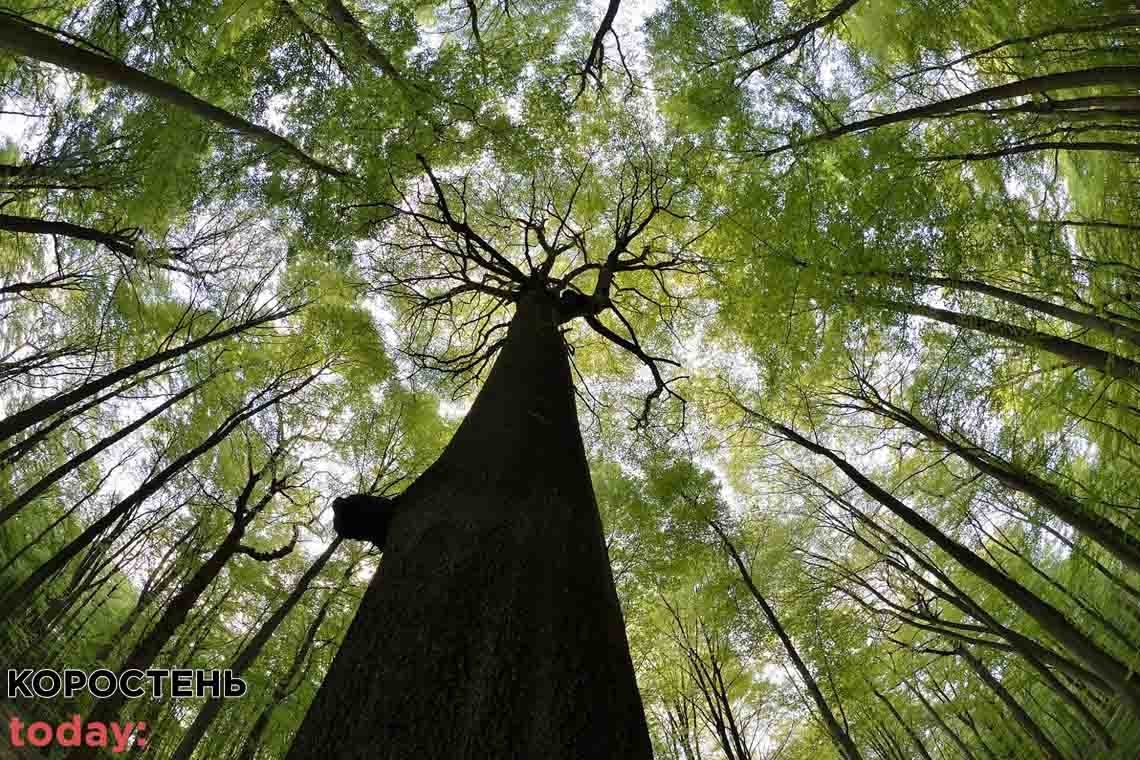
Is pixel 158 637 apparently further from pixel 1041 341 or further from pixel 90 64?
pixel 1041 341

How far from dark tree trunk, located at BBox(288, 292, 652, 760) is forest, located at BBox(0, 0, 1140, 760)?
11 millimetres

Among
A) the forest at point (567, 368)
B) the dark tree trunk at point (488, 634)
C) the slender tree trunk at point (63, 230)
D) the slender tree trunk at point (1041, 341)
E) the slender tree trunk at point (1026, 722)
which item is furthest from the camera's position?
the slender tree trunk at point (1026, 722)

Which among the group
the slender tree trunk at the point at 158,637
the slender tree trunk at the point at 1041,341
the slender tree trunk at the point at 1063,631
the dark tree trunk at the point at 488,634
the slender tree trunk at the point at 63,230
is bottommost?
the dark tree trunk at the point at 488,634

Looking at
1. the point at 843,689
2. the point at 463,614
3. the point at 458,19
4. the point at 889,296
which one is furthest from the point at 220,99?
the point at 843,689

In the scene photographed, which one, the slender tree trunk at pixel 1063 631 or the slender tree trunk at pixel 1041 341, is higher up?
the slender tree trunk at pixel 1041 341

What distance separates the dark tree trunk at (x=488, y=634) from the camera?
52.9 inches

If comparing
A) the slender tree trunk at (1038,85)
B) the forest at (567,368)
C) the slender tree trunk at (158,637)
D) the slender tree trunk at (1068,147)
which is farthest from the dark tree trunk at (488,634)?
the slender tree trunk at (1068,147)

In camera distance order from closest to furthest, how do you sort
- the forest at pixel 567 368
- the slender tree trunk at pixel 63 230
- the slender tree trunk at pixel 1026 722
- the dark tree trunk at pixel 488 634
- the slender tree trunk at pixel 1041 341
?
1. the dark tree trunk at pixel 488 634
2. the forest at pixel 567 368
3. the slender tree trunk at pixel 1041 341
4. the slender tree trunk at pixel 63 230
5. the slender tree trunk at pixel 1026 722

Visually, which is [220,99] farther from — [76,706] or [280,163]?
→ [76,706]

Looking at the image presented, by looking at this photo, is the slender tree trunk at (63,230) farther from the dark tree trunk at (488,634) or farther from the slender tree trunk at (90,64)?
the dark tree trunk at (488,634)

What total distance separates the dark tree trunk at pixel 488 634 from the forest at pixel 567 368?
0.01m

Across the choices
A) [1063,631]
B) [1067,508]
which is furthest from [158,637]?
[1067,508]

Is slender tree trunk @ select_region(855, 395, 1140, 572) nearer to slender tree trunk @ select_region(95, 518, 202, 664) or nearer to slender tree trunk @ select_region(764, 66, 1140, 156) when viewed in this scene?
slender tree trunk @ select_region(764, 66, 1140, 156)

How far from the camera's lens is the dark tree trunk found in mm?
1345
